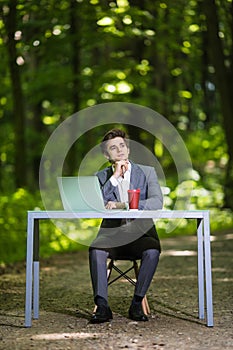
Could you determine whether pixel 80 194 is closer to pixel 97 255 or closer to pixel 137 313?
pixel 97 255

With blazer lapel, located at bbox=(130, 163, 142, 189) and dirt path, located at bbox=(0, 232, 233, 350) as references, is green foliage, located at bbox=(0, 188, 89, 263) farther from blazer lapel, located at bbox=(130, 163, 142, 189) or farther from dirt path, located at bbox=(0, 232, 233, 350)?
blazer lapel, located at bbox=(130, 163, 142, 189)

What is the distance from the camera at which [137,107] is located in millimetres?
17797

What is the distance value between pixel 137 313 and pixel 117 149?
136cm

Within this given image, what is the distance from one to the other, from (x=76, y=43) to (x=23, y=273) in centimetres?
762

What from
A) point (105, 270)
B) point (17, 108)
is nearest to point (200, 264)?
point (105, 270)

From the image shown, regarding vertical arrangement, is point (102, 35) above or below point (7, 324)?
above

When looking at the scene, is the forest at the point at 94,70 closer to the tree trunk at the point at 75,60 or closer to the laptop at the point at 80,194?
the tree trunk at the point at 75,60

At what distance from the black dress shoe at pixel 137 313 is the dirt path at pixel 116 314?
7cm

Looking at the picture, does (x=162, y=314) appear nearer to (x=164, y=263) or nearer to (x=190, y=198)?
(x=164, y=263)

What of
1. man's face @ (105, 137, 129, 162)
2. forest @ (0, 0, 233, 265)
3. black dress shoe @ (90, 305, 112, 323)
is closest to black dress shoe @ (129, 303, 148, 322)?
black dress shoe @ (90, 305, 112, 323)

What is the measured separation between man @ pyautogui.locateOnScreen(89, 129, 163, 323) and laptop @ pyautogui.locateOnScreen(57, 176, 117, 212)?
80 mm

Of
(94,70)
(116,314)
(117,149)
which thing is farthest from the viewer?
(94,70)

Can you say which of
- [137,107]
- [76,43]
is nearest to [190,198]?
[137,107]

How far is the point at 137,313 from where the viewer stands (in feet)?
22.3
